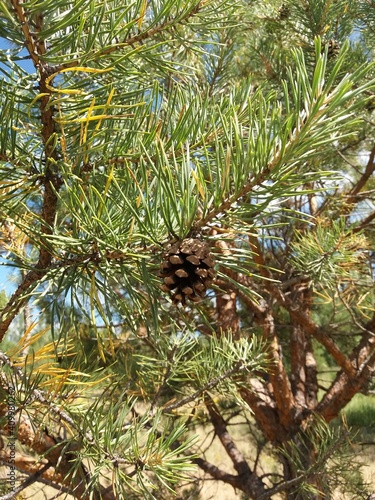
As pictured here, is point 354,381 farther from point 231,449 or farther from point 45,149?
point 45,149

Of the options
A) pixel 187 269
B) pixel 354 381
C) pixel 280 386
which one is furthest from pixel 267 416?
pixel 187 269

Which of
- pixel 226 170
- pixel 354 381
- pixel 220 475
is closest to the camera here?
pixel 226 170

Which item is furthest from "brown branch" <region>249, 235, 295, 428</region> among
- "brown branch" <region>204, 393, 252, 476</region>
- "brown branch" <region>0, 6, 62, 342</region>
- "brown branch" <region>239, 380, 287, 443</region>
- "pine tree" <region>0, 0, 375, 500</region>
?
"brown branch" <region>0, 6, 62, 342</region>

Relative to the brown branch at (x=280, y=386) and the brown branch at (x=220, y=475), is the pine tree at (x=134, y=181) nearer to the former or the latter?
the brown branch at (x=280, y=386)

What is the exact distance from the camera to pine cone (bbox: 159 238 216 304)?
27 cm

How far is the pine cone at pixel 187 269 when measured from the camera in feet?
0.89

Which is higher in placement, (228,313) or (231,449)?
(228,313)

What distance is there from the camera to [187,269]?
0.28m

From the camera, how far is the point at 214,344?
2.24 ft

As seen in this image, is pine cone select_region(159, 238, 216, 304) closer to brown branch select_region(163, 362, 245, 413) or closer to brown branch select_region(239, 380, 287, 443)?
brown branch select_region(163, 362, 245, 413)

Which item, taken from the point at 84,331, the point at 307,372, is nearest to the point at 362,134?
the point at 307,372

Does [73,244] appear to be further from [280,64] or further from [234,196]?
[280,64]

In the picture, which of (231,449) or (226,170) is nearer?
(226,170)

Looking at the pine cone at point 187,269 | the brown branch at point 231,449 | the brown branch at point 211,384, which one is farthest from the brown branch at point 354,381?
the pine cone at point 187,269
